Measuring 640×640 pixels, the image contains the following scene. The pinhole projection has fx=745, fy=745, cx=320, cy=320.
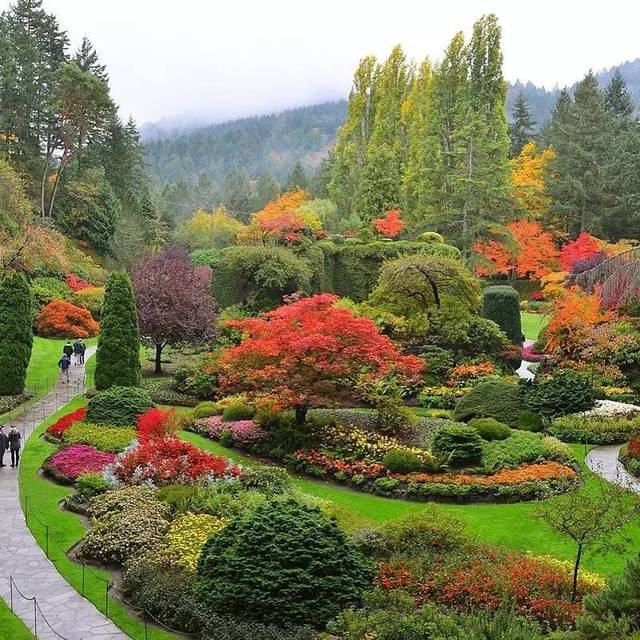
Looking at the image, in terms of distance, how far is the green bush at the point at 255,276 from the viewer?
3722 cm

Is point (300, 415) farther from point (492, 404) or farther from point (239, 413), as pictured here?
point (492, 404)

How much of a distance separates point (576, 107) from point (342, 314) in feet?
146

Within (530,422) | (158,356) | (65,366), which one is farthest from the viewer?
(158,356)

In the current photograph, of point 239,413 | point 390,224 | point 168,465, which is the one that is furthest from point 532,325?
point 168,465

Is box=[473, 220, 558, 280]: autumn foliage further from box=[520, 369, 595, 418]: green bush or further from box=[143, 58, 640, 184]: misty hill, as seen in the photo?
box=[143, 58, 640, 184]: misty hill

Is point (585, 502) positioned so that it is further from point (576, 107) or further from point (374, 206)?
point (576, 107)

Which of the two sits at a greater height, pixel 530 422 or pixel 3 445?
pixel 3 445

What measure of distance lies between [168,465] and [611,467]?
11.3m

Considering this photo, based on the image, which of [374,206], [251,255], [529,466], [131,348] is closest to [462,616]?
[529,466]

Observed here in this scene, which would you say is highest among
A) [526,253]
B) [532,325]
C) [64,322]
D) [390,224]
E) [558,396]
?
[390,224]

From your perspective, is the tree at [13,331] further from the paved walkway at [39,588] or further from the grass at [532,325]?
the grass at [532,325]

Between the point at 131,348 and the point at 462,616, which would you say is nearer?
the point at 462,616

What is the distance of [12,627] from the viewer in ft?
35.2

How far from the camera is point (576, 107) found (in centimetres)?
5759
